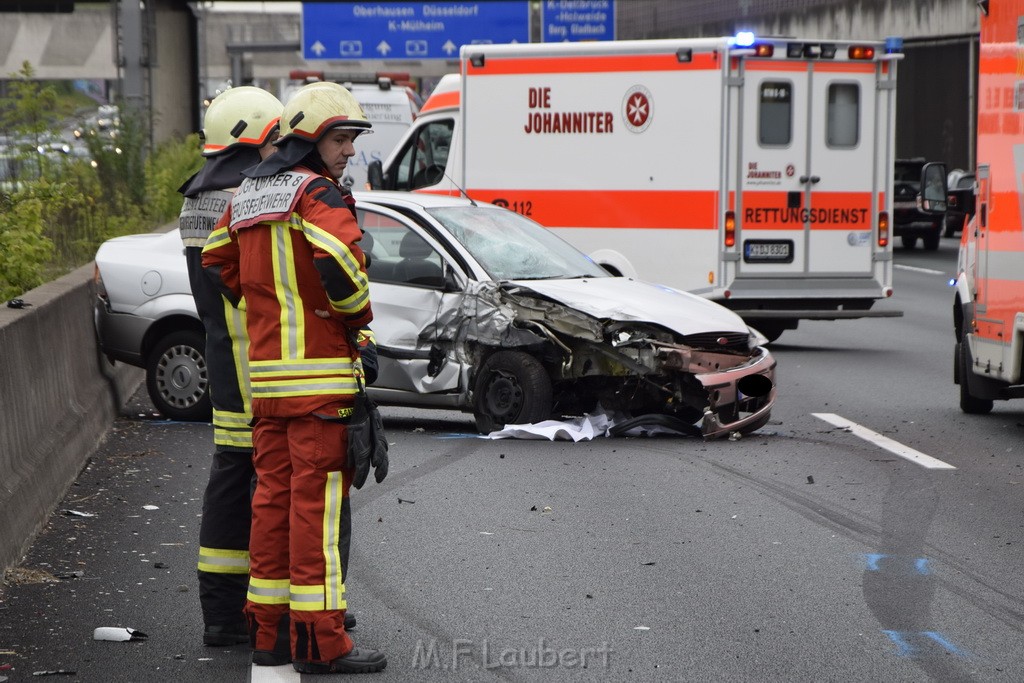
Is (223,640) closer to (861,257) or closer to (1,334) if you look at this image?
(1,334)

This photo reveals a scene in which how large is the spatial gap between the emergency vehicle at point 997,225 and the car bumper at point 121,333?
5.65 m

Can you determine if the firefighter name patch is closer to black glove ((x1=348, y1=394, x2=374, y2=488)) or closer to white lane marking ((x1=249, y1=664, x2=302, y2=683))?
black glove ((x1=348, y1=394, x2=374, y2=488))

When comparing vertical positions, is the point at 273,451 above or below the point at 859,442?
above

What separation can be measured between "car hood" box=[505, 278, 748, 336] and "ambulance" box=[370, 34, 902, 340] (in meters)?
5.16

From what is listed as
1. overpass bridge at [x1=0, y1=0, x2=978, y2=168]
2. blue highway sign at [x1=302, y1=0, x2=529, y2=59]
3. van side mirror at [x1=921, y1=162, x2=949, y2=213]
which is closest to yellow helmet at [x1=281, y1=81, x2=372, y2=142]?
van side mirror at [x1=921, y1=162, x2=949, y2=213]

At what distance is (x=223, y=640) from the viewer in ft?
17.5

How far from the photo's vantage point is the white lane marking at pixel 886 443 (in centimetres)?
902

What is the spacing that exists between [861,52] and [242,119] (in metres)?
11.0

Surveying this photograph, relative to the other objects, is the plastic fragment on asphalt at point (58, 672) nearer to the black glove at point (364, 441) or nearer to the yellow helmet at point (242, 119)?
the black glove at point (364, 441)

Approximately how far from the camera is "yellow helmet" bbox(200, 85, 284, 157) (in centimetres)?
562

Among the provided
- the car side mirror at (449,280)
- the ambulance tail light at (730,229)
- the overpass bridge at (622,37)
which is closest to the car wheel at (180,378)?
the car side mirror at (449,280)

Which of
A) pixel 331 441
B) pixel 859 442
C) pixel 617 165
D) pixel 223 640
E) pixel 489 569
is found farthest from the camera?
pixel 617 165

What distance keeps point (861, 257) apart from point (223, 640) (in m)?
11.4

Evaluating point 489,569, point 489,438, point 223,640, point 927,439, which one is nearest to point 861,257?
point 927,439
